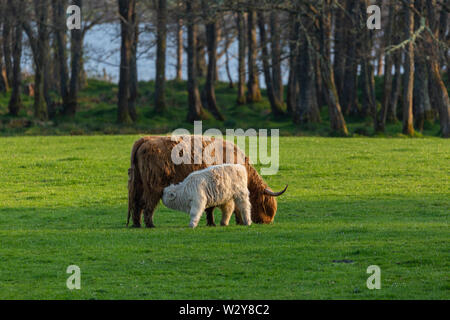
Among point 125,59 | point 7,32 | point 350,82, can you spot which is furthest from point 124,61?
point 350,82

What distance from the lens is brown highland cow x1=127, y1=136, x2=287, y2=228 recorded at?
1326 centimetres

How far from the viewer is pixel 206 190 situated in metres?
12.8

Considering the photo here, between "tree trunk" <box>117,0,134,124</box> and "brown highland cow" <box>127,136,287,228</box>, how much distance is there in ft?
91.8

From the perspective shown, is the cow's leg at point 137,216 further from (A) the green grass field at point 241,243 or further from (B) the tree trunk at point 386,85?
(B) the tree trunk at point 386,85

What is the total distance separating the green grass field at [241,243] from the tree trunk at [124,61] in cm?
1872

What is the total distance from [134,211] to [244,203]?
6.36 ft

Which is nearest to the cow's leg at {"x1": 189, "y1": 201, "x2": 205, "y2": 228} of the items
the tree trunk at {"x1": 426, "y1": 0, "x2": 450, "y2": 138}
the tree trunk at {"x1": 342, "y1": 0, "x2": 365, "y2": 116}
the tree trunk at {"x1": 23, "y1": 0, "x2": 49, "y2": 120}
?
the tree trunk at {"x1": 426, "y1": 0, "x2": 450, "y2": 138}

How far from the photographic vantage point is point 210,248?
11.2 metres

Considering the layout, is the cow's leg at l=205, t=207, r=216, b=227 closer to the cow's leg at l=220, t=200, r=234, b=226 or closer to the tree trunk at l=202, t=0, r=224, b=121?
A: the cow's leg at l=220, t=200, r=234, b=226

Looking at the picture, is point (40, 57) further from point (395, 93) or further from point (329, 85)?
point (395, 93)

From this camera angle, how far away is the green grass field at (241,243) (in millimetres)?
9195

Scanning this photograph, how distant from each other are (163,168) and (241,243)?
231 centimetres

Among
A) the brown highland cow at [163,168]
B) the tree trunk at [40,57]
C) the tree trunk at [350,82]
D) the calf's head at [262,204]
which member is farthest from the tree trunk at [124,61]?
the brown highland cow at [163,168]
